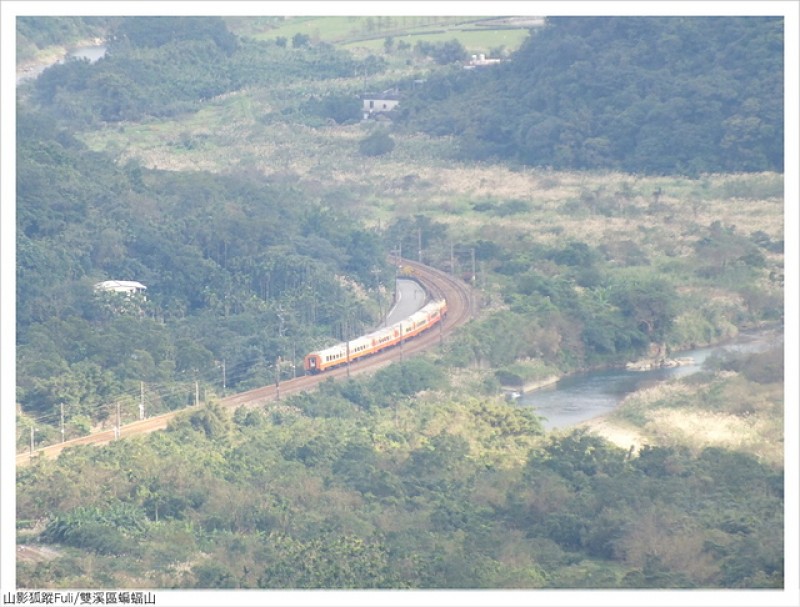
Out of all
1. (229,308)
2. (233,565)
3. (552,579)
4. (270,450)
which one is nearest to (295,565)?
(233,565)

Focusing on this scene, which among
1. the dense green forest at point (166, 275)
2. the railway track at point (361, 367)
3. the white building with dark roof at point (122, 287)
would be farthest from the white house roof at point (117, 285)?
the railway track at point (361, 367)

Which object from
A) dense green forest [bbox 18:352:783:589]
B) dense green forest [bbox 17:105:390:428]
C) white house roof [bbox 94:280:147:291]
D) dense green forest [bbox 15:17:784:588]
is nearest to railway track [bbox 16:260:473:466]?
dense green forest [bbox 15:17:784:588]

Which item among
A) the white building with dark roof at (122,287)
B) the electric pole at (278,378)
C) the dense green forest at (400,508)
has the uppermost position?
the white building with dark roof at (122,287)

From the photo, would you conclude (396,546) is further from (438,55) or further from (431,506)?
(438,55)

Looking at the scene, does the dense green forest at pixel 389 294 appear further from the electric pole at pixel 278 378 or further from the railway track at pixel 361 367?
the railway track at pixel 361 367

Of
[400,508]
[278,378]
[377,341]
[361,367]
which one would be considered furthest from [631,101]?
[400,508]

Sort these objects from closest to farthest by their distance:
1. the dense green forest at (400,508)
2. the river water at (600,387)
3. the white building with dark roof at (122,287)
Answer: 1. the dense green forest at (400,508)
2. the river water at (600,387)
3. the white building with dark roof at (122,287)
